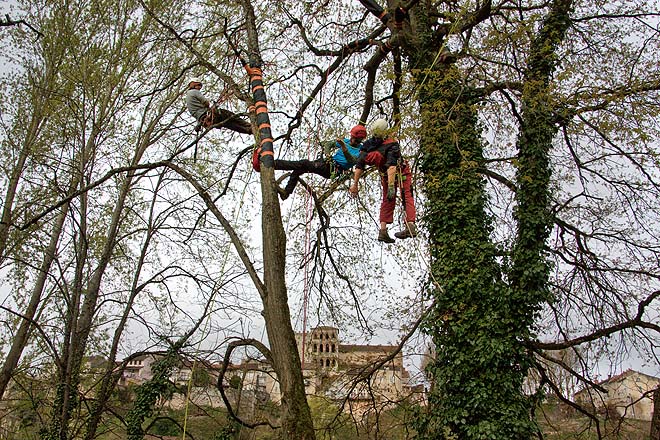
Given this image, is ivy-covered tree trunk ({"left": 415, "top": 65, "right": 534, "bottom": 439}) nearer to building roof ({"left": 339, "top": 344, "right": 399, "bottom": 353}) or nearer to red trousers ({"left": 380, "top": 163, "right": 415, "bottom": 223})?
red trousers ({"left": 380, "top": 163, "right": 415, "bottom": 223})

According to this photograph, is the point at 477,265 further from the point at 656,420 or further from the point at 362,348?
the point at 362,348

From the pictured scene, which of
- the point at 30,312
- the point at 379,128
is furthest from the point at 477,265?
the point at 30,312

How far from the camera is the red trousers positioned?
19.2 ft

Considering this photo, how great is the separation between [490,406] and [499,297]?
3.97 ft

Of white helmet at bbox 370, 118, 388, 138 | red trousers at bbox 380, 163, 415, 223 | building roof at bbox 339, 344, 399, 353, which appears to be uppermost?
white helmet at bbox 370, 118, 388, 138

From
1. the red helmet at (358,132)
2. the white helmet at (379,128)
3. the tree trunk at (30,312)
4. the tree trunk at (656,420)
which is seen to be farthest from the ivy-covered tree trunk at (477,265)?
the tree trunk at (30,312)

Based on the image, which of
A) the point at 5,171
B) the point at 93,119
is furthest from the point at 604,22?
the point at 5,171

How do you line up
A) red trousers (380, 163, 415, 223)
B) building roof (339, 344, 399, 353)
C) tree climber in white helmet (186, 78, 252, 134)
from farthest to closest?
building roof (339, 344, 399, 353) < tree climber in white helmet (186, 78, 252, 134) < red trousers (380, 163, 415, 223)

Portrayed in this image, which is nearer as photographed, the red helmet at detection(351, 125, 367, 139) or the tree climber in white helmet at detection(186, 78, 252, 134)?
the red helmet at detection(351, 125, 367, 139)

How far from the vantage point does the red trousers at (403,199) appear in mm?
5864

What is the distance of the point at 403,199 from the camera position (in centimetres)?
586

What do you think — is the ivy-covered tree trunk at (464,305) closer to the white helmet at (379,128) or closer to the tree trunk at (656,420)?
the white helmet at (379,128)

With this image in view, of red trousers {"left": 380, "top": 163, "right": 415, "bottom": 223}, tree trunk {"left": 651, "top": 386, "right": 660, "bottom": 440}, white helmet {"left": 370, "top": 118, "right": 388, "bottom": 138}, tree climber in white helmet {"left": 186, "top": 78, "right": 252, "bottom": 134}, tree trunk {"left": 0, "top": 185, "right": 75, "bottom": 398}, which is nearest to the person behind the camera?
white helmet {"left": 370, "top": 118, "right": 388, "bottom": 138}

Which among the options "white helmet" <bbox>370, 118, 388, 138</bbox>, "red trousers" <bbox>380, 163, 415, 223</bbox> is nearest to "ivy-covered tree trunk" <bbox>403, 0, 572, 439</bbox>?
"red trousers" <bbox>380, 163, 415, 223</bbox>
